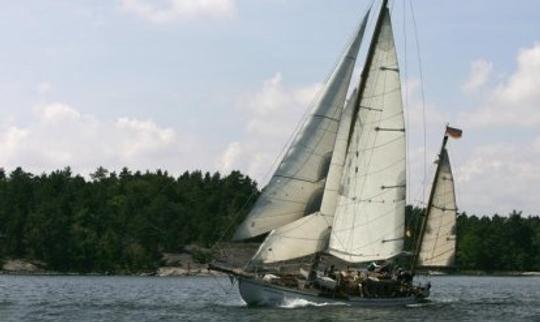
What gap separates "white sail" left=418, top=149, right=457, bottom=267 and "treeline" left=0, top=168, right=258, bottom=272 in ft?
299

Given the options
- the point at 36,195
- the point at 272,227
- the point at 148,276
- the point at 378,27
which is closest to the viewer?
the point at 272,227

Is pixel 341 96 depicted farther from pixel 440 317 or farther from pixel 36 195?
pixel 36 195

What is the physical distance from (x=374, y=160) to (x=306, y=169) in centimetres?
622

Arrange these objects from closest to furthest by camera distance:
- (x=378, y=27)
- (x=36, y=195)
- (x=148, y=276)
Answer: (x=378, y=27) < (x=148, y=276) < (x=36, y=195)

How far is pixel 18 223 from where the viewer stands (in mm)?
162750

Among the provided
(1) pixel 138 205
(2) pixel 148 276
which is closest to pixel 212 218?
(1) pixel 138 205

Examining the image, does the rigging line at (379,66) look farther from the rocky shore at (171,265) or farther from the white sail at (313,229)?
the rocky shore at (171,265)

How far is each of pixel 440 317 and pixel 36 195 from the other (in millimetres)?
124465

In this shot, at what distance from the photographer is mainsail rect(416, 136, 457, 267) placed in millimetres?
69938

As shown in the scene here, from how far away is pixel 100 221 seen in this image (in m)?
175

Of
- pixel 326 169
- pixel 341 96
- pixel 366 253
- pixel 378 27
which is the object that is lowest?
pixel 366 253

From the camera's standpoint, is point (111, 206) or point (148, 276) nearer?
point (148, 276)

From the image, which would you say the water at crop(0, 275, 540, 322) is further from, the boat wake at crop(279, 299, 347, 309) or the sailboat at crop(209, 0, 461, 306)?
the sailboat at crop(209, 0, 461, 306)

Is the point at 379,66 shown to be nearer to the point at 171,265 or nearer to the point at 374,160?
the point at 374,160
